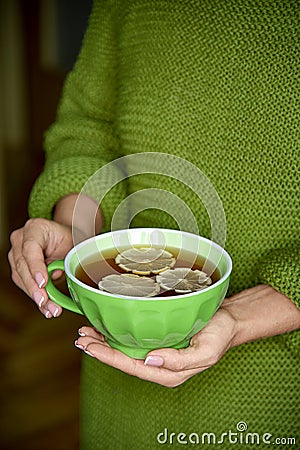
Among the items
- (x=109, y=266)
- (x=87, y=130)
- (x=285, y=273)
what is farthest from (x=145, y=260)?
(x=87, y=130)

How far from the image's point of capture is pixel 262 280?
0.65 metres

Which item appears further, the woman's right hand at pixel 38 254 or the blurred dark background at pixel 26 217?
the blurred dark background at pixel 26 217

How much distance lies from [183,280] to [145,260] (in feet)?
0.20

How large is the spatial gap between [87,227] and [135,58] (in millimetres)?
223

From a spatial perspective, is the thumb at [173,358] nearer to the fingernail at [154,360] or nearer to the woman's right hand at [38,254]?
the fingernail at [154,360]

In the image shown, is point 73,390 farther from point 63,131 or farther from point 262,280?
point 262,280

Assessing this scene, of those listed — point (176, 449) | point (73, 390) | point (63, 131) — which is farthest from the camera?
point (73, 390)

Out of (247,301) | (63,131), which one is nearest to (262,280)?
(247,301)

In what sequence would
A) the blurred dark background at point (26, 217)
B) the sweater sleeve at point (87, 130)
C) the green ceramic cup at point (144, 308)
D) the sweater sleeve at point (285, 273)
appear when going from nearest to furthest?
the green ceramic cup at point (144, 308) < the sweater sleeve at point (285, 273) < the sweater sleeve at point (87, 130) < the blurred dark background at point (26, 217)

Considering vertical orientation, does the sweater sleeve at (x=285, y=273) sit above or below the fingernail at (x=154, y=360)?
above

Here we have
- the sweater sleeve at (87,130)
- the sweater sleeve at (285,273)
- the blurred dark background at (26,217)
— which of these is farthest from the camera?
the blurred dark background at (26,217)

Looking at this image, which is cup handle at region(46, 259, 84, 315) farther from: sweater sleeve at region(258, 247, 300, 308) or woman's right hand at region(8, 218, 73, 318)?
sweater sleeve at region(258, 247, 300, 308)

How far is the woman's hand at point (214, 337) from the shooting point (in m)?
0.57

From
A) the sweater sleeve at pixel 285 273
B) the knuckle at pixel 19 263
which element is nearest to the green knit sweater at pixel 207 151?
the sweater sleeve at pixel 285 273
